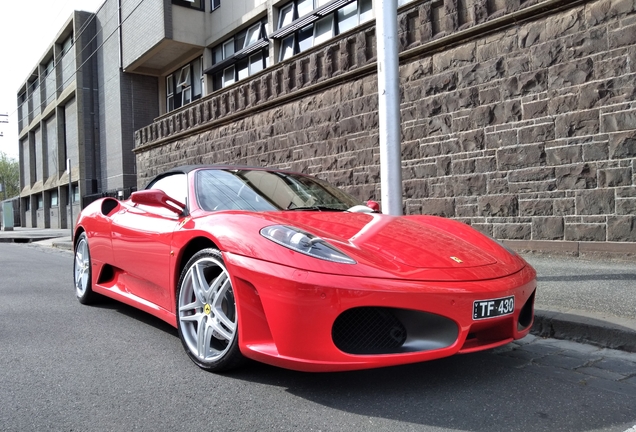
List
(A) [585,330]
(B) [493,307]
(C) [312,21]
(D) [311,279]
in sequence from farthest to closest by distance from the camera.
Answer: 1. (C) [312,21]
2. (A) [585,330]
3. (B) [493,307]
4. (D) [311,279]

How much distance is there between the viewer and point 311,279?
2.43m

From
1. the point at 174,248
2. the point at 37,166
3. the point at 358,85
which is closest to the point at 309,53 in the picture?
the point at 358,85

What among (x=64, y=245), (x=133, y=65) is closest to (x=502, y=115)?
(x=64, y=245)

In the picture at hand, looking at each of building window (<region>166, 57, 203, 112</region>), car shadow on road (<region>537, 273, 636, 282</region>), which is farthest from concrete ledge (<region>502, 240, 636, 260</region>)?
building window (<region>166, 57, 203, 112</region>)

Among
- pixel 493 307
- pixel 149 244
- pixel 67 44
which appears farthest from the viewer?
pixel 67 44

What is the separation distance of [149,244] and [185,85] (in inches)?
746

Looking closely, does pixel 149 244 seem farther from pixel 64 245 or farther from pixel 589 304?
pixel 64 245

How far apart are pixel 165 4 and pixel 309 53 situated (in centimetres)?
993

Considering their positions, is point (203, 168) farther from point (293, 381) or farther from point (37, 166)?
point (37, 166)

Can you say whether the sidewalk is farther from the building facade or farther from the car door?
the car door

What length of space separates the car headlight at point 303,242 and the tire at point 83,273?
9.23 ft

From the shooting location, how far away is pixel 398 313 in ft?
8.19

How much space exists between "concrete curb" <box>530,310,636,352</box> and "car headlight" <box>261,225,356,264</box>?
205cm

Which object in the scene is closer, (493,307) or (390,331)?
(390,331)
